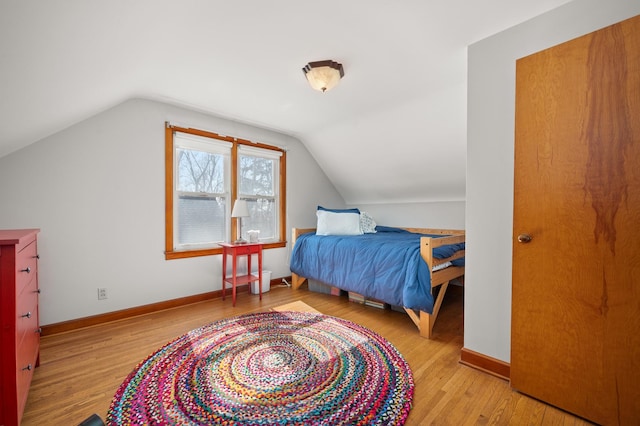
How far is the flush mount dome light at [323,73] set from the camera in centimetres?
201

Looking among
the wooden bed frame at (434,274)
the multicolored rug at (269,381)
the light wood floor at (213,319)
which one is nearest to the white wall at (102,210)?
the light wood floor at (213,319)

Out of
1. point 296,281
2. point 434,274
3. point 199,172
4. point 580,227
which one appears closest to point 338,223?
point 296,281

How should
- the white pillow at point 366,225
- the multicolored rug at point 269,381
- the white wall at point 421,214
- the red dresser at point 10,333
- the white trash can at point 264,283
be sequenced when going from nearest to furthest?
the red dresser at point 10,333 → the multicolored rug at point 269,381 → the white trash can at point 264,283 → the white wall at point 421,214 → the white pillow at point 366,225

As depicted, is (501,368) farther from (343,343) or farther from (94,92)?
(94,92)

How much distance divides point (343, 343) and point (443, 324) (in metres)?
1.02

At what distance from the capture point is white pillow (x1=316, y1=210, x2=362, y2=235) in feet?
11.6

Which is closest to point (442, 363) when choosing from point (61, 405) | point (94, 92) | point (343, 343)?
point (343, 343)

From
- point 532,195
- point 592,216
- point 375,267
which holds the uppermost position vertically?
point 532,195

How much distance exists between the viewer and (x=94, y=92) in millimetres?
1882

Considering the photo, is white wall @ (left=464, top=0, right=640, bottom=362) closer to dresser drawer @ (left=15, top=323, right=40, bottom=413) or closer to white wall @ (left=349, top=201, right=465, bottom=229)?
white wall @ (left=349, top=201, right=465, bottom=229)

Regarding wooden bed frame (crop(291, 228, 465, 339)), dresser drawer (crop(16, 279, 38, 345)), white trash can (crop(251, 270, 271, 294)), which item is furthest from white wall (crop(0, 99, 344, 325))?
wooden bed frame (crop(291, 228, 465, 339))

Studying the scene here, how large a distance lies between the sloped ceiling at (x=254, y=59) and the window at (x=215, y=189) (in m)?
0.42

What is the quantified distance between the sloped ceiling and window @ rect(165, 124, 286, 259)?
1.37ft

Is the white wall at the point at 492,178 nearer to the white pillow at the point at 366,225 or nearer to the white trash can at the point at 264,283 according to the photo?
the white pillow at the point at 366,225
